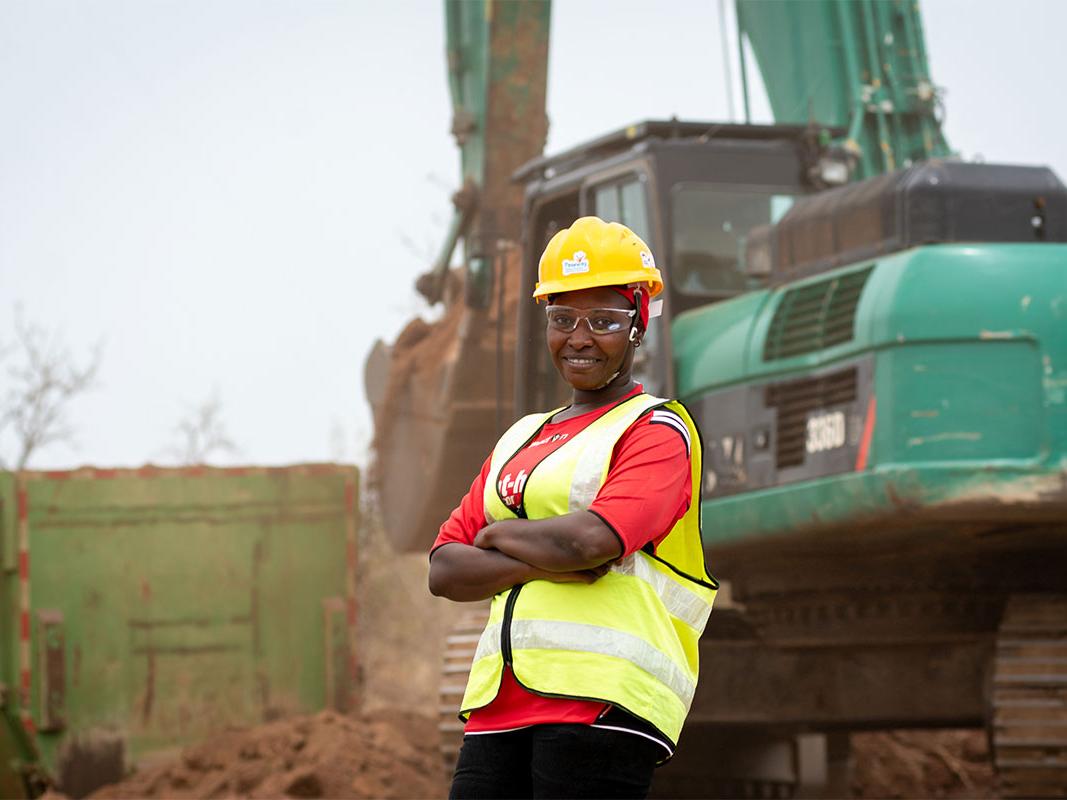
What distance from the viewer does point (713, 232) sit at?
28.6 ft

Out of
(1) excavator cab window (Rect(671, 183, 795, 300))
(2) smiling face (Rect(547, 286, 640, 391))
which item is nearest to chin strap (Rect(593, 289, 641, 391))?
(2) smiling face (Rect(547, 286, 640, 391))

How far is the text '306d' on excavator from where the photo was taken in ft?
22.7

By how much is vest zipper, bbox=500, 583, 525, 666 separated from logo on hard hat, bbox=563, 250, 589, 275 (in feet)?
1.87

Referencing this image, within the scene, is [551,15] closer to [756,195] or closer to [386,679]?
[756,195]

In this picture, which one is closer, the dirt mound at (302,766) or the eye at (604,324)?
the eye at (604,324)

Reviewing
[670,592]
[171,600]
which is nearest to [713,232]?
[171,600]

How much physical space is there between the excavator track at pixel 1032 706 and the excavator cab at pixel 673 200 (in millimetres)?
1708

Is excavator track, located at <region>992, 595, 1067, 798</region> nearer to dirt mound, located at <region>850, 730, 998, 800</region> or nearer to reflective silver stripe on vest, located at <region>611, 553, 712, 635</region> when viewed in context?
dirt mound, located at <region>850, 730, 998, 800</region>

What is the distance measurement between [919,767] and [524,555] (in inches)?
328

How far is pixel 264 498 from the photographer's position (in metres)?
11.2

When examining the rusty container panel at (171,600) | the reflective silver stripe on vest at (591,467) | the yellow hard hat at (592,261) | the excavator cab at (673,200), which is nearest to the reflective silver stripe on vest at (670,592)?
the reflective silver stripe on vest at (591,467)

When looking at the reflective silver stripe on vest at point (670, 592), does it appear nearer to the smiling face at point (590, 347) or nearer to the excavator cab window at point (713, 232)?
the smiling face at point (590, 347)

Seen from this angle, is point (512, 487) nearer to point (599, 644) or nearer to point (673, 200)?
point (599, 644)

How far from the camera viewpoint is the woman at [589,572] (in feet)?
11.1
